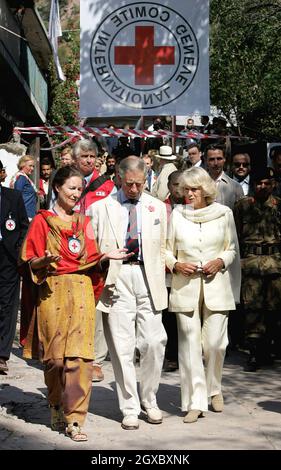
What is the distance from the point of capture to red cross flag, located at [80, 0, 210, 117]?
9.67 m

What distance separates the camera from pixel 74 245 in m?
7.60

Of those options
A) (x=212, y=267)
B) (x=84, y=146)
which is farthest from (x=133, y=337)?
(x=84, y=146)

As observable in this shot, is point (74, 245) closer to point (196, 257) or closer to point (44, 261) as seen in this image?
point (44, 261)

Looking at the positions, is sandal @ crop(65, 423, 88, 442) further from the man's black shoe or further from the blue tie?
the man's black shoe

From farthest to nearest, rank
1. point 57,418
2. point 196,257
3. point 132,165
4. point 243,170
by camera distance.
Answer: point 243,170
point 196,257
point 132,165
point 57,418

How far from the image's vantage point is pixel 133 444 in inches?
286

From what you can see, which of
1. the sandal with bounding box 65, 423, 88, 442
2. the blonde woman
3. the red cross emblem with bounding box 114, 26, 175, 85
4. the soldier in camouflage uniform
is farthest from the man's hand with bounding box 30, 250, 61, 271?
the soldier in camouflage uniform

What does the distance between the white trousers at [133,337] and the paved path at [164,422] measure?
270mm

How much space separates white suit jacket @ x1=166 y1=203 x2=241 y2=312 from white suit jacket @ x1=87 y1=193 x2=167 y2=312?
195 millimetres

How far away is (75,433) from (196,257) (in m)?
1.85

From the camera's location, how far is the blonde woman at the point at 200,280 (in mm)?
8281

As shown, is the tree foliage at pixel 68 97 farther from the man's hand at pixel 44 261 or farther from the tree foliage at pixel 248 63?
the man's hand at pixel 44 261

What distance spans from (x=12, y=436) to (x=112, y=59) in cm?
394

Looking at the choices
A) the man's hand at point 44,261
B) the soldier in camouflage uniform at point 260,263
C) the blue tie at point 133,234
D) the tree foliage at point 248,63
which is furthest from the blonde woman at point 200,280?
the tree foliage at point 248,63
